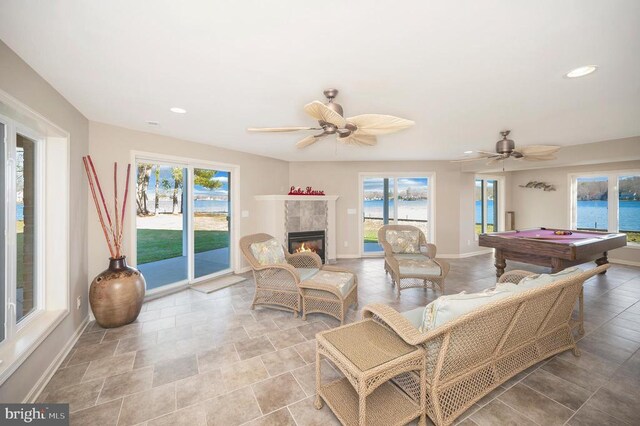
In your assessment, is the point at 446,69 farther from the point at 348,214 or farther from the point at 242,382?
the point at 348,214

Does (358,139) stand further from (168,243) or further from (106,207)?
(168,243)

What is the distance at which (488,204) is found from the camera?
743 centimetres

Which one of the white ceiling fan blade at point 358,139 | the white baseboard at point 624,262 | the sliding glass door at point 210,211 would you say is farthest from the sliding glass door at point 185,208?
the white baseboard at point 624,262

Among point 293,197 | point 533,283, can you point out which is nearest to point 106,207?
point 293,197

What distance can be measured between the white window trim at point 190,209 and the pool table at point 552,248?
4741 millimetres

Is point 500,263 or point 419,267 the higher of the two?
point 419,267

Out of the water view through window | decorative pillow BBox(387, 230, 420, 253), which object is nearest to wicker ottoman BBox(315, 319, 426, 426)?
decorative pillow BBox(387, 230, 420, 253)

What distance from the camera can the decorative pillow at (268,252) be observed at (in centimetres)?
349

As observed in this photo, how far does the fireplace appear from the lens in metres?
5.41

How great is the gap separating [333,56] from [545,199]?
7.82m

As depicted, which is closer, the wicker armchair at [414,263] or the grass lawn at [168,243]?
the wicker armchair at [414,263]

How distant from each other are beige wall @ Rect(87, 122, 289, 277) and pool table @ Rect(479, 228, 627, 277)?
4.60m

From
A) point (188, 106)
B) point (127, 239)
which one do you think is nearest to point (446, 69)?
point (188, 106)

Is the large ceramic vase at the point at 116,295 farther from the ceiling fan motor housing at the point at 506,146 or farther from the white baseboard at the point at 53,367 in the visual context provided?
the ceiling fan motor housing at the point at 506,146
